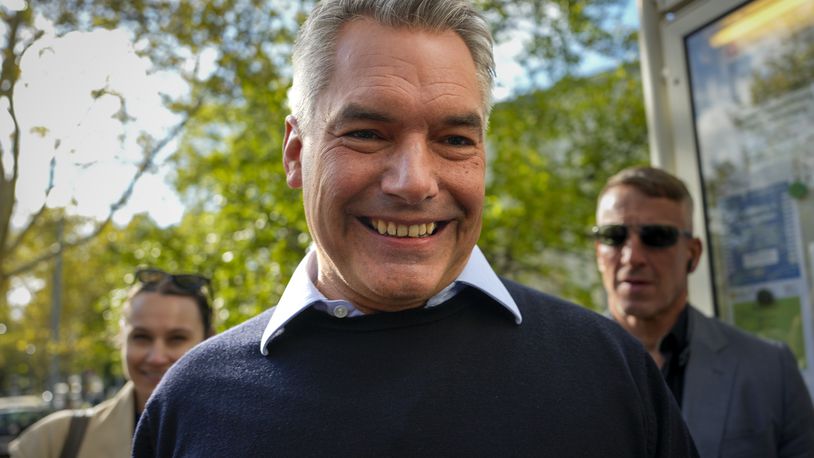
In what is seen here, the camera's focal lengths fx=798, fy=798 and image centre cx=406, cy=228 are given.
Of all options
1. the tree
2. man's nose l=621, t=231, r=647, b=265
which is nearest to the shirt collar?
man's nose l=621, t=231, r=647, b=265

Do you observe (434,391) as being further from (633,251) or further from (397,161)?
(633,251)

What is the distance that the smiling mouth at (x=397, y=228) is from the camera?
176 centimetres

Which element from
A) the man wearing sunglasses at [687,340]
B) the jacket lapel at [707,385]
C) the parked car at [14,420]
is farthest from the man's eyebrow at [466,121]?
the parked car at [14,420]

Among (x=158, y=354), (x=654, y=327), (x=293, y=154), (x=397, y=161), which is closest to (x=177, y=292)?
(x=158, y=354)

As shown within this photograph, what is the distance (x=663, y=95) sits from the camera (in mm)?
4574

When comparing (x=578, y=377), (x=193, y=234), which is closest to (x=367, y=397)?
(x=578, y=377)

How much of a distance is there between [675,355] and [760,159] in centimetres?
133

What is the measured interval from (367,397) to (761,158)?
10.6ft

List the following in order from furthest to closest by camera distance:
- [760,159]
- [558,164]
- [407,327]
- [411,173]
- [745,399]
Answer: [558,164] → [760,159] → [745,399] → [407,327] → [411,173]

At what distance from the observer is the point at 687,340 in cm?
350

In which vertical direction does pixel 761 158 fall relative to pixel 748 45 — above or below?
below

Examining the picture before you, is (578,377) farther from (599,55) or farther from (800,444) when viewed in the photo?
(599,55)

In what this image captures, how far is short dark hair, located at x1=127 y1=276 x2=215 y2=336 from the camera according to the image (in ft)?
12.8

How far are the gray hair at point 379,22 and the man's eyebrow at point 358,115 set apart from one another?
11cm
